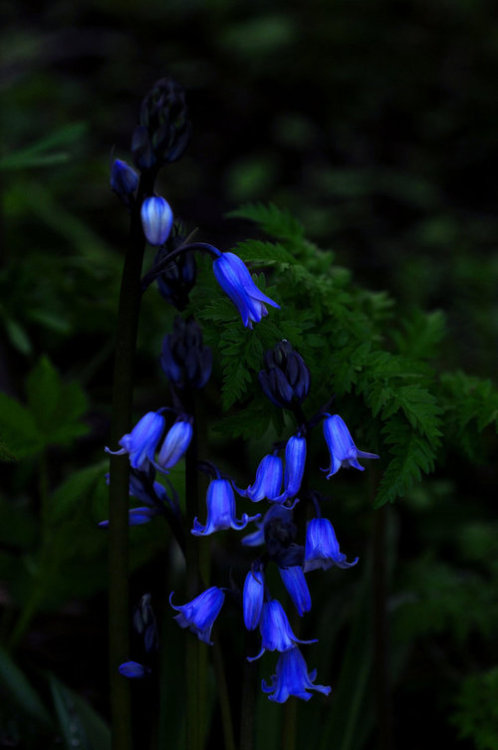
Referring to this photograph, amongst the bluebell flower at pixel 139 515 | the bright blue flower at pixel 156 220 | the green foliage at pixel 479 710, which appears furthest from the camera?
the green foliage at pixel 479 710

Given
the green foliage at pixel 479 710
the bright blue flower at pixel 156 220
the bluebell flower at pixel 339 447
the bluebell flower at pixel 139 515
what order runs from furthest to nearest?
the green foliage at pixel 479 710 < the bluebell flower at pixel 139 515 < the bluebell flower at pixel 339 447 < the bright blue flower at pixel 156 220

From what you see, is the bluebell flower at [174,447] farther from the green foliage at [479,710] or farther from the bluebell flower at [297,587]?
Answer: the green foliage at [479,710]

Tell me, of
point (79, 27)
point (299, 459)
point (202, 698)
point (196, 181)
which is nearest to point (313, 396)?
point (299, 459)

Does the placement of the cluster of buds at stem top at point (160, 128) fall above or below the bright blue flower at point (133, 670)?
above

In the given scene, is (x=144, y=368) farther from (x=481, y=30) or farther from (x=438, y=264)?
(x=481, y=30)

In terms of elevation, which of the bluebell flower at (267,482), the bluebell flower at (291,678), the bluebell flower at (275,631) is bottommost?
the bluebell flower at (291,678)

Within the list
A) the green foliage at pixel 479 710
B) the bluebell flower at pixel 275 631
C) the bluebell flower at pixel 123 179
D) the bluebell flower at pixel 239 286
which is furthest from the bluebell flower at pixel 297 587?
the green foliage at pixel 479 710

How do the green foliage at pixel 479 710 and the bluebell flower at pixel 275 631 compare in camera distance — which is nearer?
the bluebell flower at pixel 275 631

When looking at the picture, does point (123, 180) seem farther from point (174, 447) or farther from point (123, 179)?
point (174, 447)
